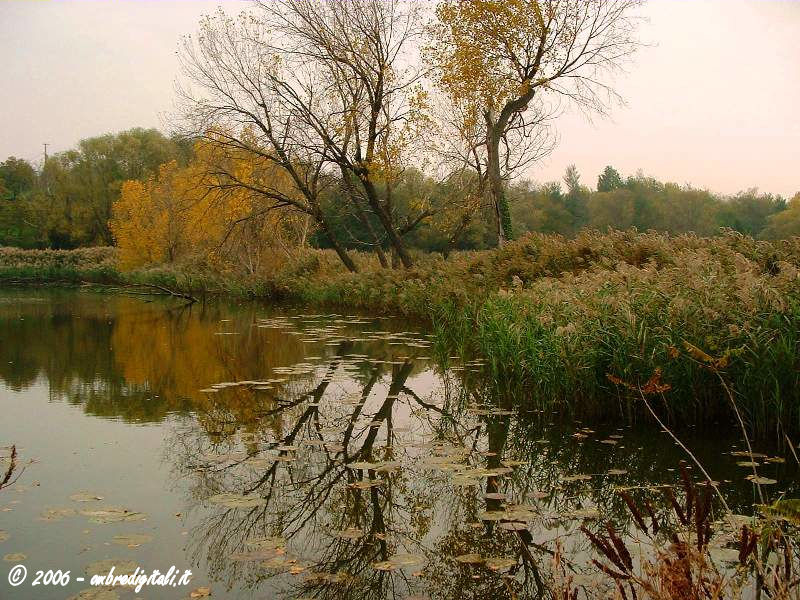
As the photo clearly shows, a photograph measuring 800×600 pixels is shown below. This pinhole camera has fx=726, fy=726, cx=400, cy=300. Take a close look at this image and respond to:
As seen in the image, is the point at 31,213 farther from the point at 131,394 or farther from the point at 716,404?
the point at 716,404

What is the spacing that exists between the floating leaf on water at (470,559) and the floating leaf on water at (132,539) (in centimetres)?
184

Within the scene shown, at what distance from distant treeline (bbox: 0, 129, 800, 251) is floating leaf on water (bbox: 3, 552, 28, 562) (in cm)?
4058

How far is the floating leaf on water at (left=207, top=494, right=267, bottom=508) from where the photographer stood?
16.1 feet

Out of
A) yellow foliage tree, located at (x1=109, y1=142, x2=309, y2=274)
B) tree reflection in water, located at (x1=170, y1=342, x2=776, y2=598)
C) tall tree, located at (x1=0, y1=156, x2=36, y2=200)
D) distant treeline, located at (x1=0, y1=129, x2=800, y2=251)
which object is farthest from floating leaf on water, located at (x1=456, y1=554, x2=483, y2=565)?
tall tree, located at (x1=0, y1=156, x2=36, y2=200)

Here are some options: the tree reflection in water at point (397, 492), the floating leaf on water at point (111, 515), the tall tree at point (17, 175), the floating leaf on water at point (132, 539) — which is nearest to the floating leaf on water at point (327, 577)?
the tree reflection in water at point (397, 492)

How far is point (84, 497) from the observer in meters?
5.07

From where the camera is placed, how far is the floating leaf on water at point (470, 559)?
13.2 ft

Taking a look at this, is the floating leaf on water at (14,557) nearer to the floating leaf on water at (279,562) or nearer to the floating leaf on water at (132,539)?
the floating leaf on water at (132,539)

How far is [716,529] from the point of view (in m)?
4.31

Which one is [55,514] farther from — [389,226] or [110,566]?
[389,226]

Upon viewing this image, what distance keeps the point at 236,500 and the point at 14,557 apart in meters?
1.40

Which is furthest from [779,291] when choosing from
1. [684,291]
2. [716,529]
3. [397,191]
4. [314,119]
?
[397,191]

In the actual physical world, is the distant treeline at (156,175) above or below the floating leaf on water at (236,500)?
above

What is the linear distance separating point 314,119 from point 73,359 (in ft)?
40.4
